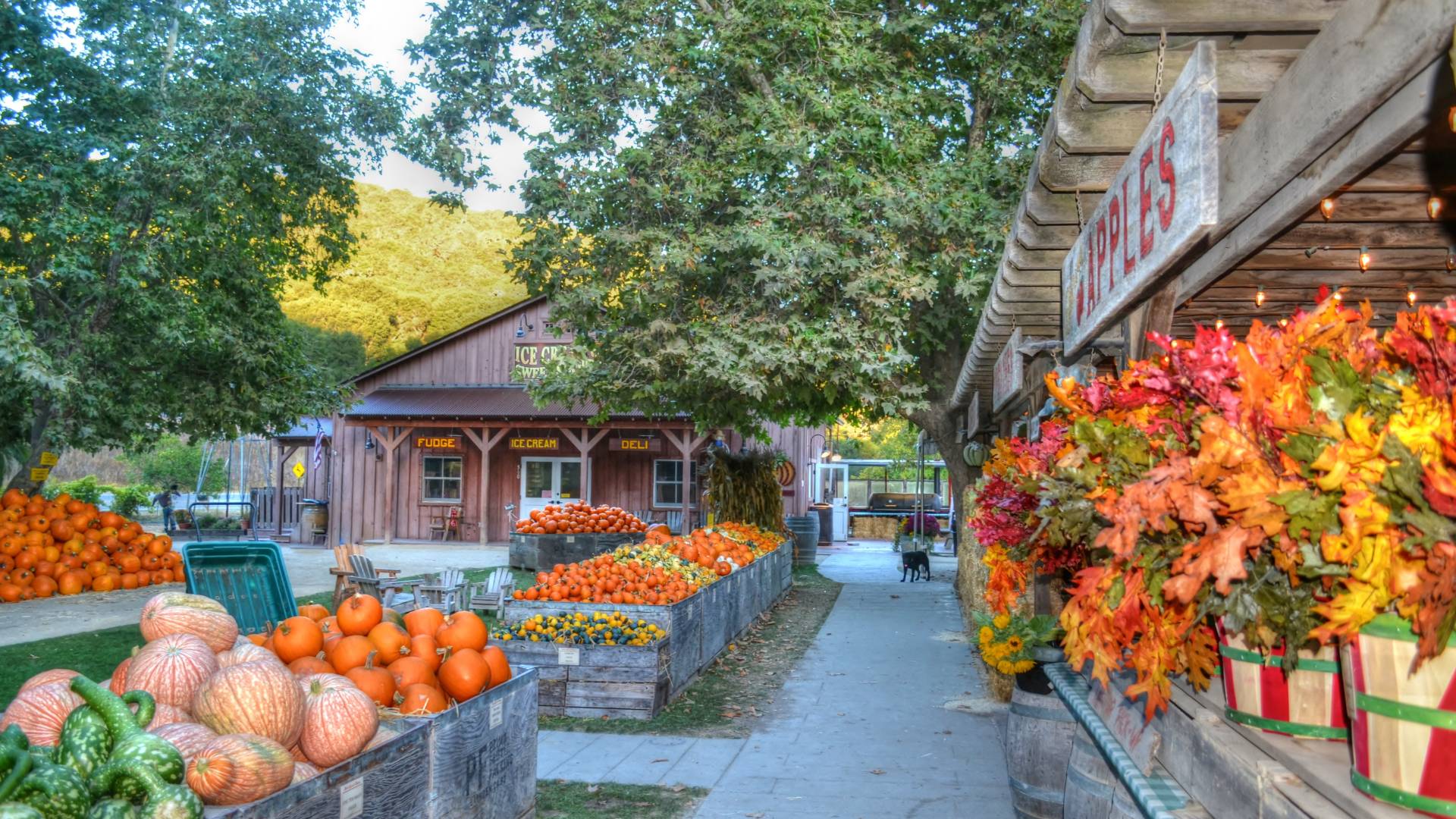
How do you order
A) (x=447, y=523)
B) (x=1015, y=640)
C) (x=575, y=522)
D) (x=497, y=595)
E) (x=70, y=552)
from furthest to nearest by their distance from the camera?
(x=447, y=523) → (x=575, y=522) → (x=70, y=552) → (x=497, y=595) → (x=1015, y=640)

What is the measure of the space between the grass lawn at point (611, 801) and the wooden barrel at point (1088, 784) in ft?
7.94

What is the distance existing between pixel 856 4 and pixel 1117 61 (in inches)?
438

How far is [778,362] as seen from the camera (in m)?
12.4

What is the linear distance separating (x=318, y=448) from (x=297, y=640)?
23135mm

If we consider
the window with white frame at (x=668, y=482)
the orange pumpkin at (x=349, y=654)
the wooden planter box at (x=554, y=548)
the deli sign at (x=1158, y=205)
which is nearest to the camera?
the deli sign at (x=1158, y=205)

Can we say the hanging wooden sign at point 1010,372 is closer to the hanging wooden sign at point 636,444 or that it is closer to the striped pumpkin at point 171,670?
the striped pumpkin at point 171,670

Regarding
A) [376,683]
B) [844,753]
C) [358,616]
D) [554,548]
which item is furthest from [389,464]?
[376,683]

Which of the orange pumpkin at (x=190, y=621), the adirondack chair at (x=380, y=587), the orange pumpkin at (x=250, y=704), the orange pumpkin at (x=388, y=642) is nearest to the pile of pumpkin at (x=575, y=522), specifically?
the adirondack chair at (x=380, y=587)

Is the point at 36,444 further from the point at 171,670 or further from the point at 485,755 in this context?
the point at 171,670

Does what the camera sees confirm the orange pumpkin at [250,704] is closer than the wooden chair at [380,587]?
Yes

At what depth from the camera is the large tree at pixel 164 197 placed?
1260cm

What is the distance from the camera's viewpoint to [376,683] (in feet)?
13.3

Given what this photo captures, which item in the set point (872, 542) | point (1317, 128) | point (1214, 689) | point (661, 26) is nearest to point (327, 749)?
point (1214, 689)

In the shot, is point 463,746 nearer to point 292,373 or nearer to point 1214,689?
point 1214,689
